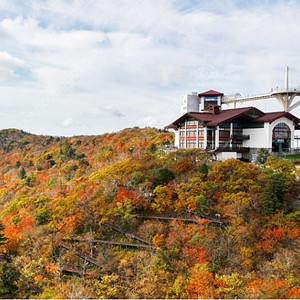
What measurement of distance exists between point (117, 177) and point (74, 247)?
329 inches

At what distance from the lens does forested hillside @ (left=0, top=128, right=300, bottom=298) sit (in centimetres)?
1797

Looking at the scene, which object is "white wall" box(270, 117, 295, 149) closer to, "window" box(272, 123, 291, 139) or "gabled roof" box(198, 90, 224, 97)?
"window" box(272, 123, 291, 139)

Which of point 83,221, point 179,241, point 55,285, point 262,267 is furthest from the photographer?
point 83,221

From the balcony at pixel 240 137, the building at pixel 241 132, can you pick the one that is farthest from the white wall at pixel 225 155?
the balcony at pixel 240 137

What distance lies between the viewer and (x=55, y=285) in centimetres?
1970

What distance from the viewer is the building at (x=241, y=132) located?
A: 116 feet

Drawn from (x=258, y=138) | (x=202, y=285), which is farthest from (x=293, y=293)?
(x=258, y=138)

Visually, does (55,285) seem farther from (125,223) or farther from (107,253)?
(125,223)

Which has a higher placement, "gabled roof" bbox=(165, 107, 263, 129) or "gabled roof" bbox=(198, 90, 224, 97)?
"gabled roof" bbox=(198, 90, 224, 97)

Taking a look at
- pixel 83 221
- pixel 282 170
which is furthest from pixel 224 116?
pixel 83 221

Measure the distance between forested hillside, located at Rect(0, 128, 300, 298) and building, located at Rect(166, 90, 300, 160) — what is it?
4.79m

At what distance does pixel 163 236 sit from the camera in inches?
862

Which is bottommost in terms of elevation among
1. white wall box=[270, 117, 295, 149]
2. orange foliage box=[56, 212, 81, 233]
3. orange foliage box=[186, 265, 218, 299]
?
orange foliage box=[186, 265, 218, 299]


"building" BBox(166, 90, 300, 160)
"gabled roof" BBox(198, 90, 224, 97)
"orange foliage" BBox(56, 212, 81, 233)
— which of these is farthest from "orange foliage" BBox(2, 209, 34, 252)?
"gabled roof" BBox(198, 90, 224, 97)
